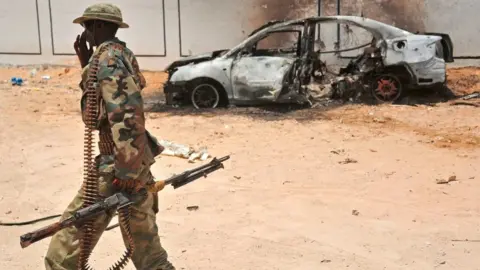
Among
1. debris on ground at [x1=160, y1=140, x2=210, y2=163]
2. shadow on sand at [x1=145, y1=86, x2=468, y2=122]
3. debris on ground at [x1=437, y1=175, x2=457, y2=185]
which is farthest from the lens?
shadow on sand at [x1=145, y1=86, x2=468, y2=122]

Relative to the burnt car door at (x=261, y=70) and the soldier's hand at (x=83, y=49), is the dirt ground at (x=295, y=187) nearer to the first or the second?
the burnt car door at (x=261, y=70)

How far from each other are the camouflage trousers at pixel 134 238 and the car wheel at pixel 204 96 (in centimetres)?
759

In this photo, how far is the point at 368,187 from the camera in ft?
21.8

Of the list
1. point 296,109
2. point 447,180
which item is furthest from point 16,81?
point 447,180

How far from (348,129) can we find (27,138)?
183 inches

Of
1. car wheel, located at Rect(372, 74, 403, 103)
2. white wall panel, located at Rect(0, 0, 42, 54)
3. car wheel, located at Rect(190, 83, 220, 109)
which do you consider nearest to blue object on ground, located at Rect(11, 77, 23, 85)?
white wall panel, located at Rect(0, 0, 42, 54)

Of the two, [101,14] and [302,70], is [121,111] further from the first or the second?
[302,70]

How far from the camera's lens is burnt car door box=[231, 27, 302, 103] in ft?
35.6

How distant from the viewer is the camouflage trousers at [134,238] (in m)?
3.47

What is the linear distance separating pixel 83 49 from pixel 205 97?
25.1ft

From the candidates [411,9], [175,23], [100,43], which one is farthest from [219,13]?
[100,43]

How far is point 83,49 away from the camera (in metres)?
3.63

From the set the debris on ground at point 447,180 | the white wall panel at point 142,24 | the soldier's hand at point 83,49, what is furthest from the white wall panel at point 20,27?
the soldier's hand at point 83,49

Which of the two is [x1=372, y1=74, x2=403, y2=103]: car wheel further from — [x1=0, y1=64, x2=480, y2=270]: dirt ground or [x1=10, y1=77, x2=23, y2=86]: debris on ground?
[x1=10, y1=77, x2=23, y2=86]: debris on ground
